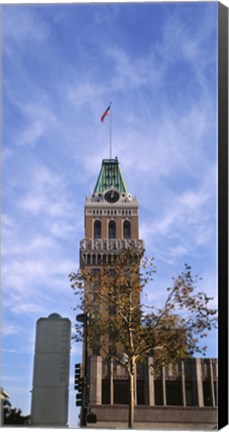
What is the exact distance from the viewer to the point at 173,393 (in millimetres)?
22656

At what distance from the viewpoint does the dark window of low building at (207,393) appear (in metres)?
22.0

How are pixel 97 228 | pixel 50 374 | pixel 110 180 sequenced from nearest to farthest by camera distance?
pixel 50 374 < pixel 110 180 < pixel 97 228

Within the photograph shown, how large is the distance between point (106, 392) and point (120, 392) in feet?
2.01

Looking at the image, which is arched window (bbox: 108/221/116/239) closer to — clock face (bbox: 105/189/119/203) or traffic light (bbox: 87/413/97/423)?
clock face (bbox: 105/189/119/203)

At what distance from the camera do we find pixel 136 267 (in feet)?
55.7

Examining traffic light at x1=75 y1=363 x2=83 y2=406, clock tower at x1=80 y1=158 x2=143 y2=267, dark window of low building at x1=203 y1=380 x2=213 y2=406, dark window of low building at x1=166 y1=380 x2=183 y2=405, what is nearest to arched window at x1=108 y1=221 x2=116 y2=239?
clock tower at x1=80 y1=158 x2=143 y2=267

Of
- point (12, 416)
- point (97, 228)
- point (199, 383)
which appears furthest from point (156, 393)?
point (97, 228)

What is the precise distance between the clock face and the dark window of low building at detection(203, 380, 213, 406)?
1488 cm

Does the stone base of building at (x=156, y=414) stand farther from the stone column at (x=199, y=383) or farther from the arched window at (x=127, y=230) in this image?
the arched window at (x=127, y=230)

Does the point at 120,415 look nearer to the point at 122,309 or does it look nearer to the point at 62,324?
the point at 122,309

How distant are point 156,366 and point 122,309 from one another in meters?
2.02

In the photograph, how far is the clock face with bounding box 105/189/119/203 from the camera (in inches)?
1369

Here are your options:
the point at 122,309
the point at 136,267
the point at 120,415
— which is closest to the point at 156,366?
the point at 122,309

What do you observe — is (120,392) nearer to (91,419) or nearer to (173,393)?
(173,393)
